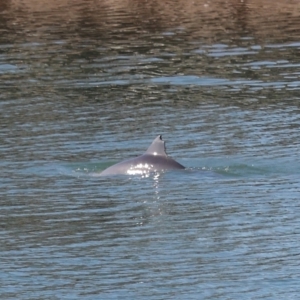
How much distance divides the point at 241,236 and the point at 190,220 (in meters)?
1.18

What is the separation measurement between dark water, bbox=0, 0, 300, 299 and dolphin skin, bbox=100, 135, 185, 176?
0.26m

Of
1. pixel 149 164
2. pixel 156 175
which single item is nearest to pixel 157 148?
pixel 149 164

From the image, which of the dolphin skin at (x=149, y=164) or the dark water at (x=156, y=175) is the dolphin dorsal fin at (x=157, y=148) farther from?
the dark water at (x=156, y=175)

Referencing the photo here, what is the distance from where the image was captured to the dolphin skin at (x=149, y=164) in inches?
789

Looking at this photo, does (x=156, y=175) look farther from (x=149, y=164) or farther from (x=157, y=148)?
(x=157, y=148)

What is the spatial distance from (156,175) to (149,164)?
24cm

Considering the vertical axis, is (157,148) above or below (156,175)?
above

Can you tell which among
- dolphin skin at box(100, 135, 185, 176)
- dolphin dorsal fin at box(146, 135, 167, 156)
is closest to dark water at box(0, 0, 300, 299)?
dolphin skin at box(100, 135, 185, 176)

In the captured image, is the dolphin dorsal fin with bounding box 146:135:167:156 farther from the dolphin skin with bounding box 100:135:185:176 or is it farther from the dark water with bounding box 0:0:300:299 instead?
the dark water with bounding box 0:0:300:299

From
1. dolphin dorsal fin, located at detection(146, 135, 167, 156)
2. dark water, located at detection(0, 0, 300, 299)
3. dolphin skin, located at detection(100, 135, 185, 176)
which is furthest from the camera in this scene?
dolphin skin, located at detection(100, 135, 185, 176)

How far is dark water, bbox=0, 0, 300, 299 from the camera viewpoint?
15.0 meters

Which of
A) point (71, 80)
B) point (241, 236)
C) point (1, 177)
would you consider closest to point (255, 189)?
point (241, 236)

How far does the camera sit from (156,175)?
20.1 m

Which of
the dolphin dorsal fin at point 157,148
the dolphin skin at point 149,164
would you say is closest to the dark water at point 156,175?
the dolphin skin at point 149,164
